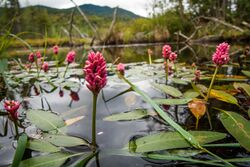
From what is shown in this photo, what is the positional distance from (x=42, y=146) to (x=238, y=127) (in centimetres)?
75

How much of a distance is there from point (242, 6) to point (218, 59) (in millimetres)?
21370

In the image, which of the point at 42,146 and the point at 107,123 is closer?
the point at 42,146

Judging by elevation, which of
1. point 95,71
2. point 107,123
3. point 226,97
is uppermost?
point 95,71

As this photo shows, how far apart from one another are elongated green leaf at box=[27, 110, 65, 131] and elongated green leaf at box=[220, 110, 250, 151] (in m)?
0.73

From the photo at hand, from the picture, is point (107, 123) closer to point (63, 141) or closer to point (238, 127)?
point (63, 141)

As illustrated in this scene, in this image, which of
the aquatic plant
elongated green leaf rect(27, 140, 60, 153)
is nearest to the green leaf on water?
elongated green leaf rect(27, 140, 60, 153)

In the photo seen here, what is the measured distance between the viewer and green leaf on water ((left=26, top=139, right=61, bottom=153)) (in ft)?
3.02

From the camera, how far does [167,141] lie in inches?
35.7

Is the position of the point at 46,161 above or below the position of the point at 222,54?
below

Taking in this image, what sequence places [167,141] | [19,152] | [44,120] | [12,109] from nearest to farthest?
[19,152] < [167,141] < [12,109] < [44,120]

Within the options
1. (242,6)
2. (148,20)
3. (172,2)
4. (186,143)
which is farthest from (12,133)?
(242,6)

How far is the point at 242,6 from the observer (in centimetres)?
1991

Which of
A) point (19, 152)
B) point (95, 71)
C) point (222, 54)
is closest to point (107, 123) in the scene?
point (95, 71)

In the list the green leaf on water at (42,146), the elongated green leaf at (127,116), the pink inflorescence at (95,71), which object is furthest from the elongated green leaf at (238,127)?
the green leaf on water at (42,146)
